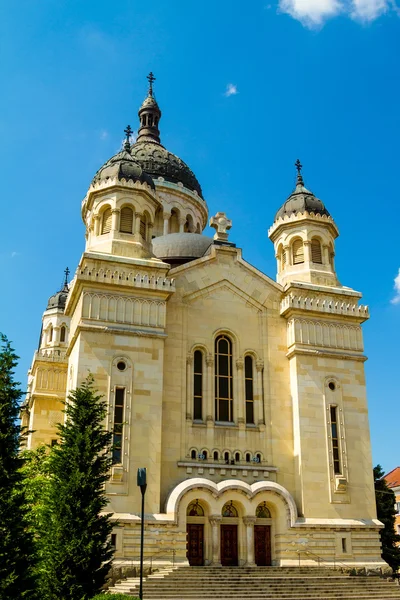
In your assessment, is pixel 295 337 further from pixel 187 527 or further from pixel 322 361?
pixel 187 527

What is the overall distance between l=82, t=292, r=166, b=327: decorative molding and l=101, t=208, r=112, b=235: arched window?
405cm

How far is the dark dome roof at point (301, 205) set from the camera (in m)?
34.8

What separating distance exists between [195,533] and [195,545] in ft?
1.52

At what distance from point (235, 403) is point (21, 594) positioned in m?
14.2

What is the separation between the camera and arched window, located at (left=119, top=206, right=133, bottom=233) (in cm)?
3162

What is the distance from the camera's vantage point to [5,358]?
20.4 metres

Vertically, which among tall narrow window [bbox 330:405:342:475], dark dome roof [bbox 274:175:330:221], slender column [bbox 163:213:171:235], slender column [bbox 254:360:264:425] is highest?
slender column [bbox 163:213:171:235]

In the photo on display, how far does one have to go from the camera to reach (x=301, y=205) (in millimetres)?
34875

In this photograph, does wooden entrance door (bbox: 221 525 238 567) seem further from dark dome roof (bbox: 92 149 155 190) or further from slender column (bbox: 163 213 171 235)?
slender column (bbox: 163 213 171 235)

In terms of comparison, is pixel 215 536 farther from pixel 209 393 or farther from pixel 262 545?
pixel 209 393

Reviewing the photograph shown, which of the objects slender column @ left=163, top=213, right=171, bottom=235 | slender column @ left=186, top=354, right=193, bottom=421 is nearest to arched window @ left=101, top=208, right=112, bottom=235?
slender column @ left=186, top=354, right=193, bottom=421

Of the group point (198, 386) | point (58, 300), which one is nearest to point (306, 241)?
point (198, 386)

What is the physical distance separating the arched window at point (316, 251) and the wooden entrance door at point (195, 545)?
47.4 ft

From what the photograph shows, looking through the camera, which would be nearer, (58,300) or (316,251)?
(316,251)
